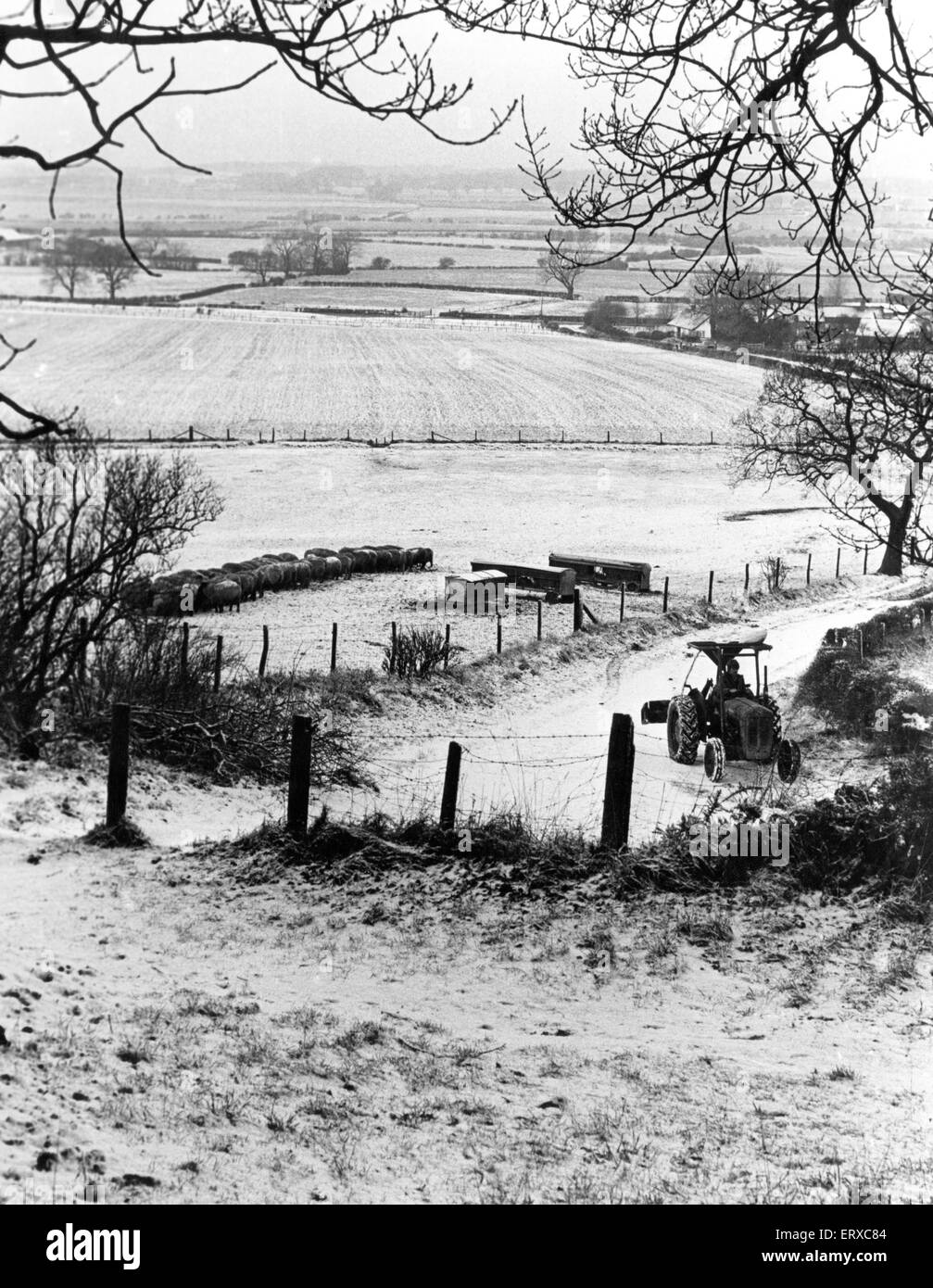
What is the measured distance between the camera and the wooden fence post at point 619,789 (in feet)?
32.2

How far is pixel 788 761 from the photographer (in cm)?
1471

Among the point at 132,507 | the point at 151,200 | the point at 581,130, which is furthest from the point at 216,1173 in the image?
the point at 151,200

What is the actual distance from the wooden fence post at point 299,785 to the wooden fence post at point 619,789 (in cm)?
255

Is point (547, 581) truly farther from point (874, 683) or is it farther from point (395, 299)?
point (395, 299)

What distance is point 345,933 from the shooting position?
8.87 meters

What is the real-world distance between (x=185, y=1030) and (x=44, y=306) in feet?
308

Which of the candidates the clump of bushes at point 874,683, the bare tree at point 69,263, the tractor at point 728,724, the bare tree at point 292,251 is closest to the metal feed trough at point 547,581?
the clump of bushes at point 874,683

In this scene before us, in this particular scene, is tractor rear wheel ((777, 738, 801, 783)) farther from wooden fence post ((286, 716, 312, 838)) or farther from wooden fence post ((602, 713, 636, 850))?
wooden fence post ((286, 716, 312, 838))

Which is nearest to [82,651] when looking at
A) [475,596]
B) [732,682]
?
[732,682]

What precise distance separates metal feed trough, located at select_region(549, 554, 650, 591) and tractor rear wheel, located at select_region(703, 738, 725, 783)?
1670cm

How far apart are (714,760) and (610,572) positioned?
18.1 m

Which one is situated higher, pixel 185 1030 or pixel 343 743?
pixel 185 1030

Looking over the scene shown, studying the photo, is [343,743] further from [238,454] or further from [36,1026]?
[238,454]

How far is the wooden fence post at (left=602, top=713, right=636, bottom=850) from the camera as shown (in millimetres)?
9812
